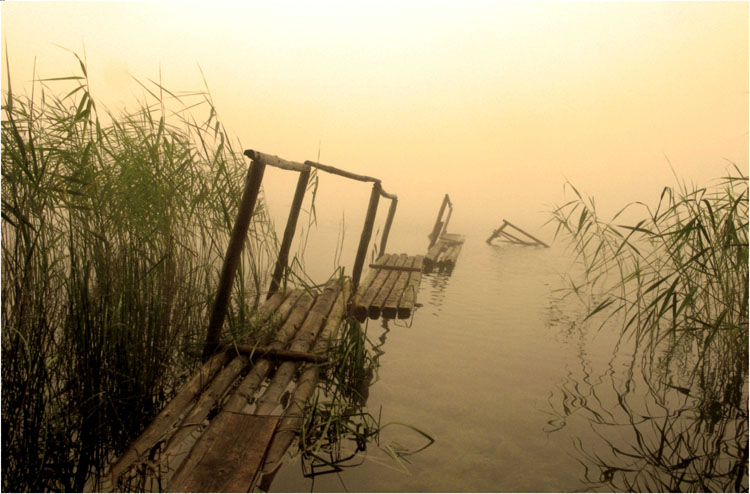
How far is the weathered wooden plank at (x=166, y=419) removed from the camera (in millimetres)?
2157

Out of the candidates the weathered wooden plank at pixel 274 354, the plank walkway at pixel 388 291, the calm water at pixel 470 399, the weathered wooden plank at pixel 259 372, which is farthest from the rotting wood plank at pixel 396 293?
the weathered wooden plank at pixel 274 354

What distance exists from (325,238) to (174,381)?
1221 centimetres

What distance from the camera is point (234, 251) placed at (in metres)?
3.09

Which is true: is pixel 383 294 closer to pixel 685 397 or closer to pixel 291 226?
pixel 291 226

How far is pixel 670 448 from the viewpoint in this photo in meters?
3.18

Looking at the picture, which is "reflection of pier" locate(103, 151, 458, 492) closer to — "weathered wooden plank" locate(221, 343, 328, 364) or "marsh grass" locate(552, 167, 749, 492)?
"weathered wooden plank" locate(221, 343, 328, 364)

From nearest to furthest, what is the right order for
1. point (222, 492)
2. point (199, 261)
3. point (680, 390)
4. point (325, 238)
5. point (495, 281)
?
point (222, 492) < point (199, 261) < point (680, 390) < point (495, 281) < point (325, 238)

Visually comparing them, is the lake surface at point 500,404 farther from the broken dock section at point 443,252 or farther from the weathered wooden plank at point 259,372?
the broken dock section at point 443,252

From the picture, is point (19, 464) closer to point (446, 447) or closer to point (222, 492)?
point (222, 492)

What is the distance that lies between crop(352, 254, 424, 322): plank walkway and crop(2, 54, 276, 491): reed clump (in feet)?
6.14

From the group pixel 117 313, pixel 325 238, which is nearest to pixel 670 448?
pixel 117 313

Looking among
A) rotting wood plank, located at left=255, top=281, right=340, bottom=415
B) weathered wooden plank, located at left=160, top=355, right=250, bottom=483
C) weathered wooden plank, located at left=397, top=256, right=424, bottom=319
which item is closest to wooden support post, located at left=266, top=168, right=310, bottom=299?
rotting wood plank, located at left=255, top=281, right=340, bottom=415

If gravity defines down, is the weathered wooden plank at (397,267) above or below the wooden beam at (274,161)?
below

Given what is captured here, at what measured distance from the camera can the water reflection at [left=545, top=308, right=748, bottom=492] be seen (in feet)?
9.42
